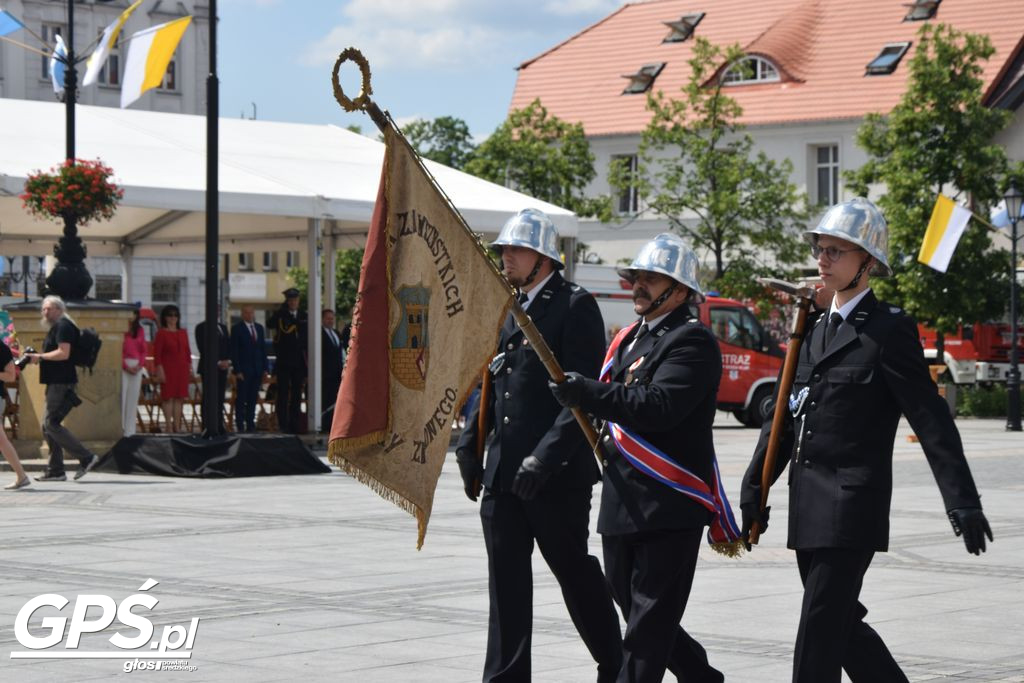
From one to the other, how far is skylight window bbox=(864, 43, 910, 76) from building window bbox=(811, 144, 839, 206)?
2.80m

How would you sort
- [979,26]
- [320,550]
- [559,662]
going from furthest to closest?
[979,26] < [320,550] < [559,662]

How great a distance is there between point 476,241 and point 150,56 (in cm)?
1877

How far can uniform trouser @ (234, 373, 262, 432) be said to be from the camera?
2383 centimetres

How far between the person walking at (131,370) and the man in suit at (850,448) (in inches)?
622

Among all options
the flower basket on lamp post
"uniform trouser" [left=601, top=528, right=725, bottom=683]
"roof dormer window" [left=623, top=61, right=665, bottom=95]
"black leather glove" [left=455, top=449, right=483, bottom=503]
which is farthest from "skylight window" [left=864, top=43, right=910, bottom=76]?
"uniform trouser" [left=601, top=528, right=725, bottom=683]

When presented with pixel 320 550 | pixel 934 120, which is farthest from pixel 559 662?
pixel 934 120

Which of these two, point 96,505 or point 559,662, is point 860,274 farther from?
point 96,505

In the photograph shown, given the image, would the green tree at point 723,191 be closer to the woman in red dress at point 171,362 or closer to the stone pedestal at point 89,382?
the woman in red dress at point 171,362

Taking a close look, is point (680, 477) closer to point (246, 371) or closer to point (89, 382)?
point (89, 382)

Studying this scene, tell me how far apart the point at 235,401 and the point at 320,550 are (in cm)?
1255

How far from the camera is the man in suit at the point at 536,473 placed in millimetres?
6551

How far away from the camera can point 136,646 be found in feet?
26.2

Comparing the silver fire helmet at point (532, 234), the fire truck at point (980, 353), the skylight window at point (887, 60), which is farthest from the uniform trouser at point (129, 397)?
the skylight window at point (887, 60)

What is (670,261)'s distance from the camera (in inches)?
246
